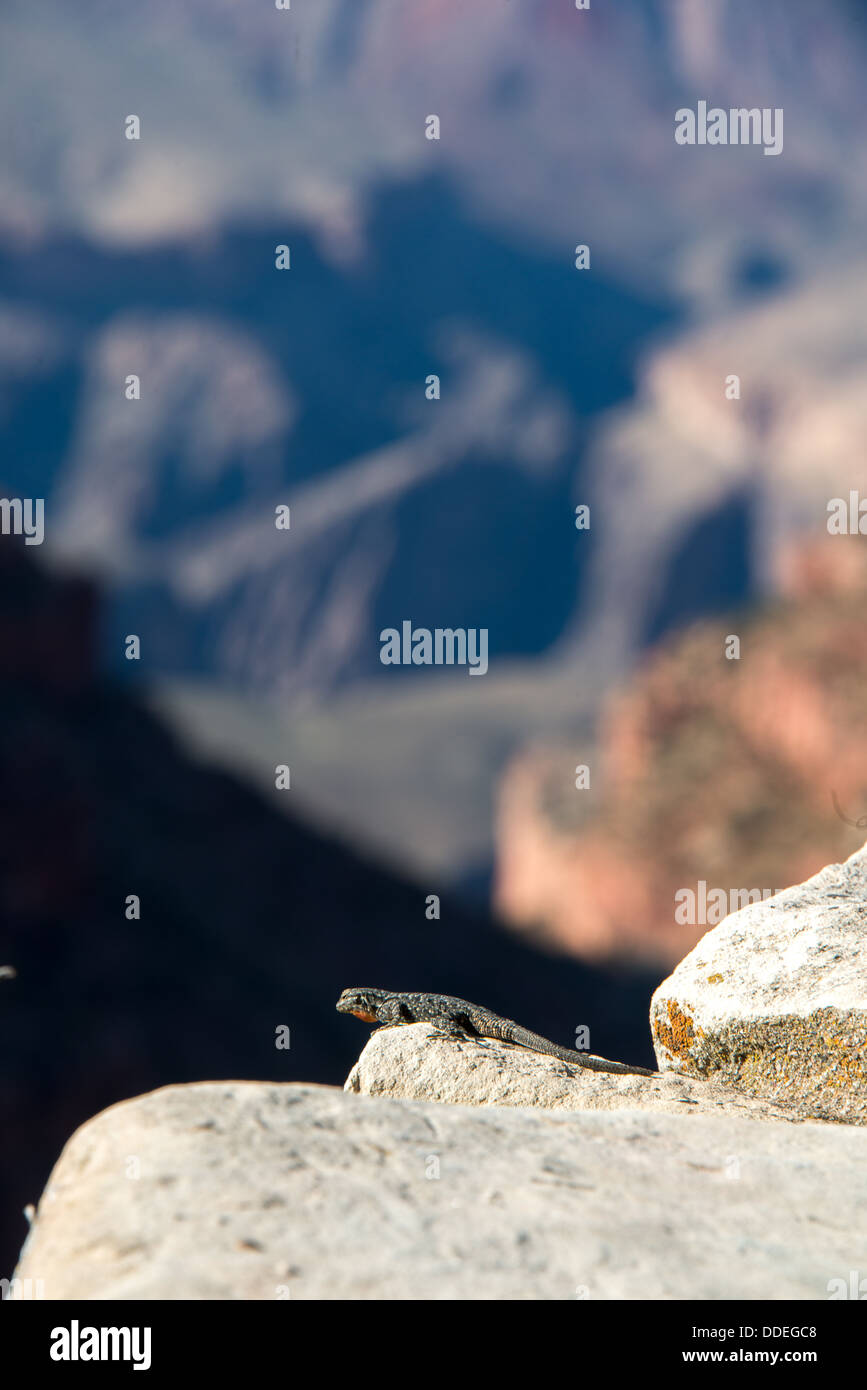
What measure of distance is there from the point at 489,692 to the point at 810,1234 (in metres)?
183

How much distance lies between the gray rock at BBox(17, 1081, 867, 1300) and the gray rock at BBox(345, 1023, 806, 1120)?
2.03ft

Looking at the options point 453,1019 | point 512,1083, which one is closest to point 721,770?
point 453,1019

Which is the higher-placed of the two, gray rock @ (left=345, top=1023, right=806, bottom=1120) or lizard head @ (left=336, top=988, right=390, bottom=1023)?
lizard head @ (left=336, top=988, right=390, bottom=1023)

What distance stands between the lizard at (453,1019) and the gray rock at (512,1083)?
198mm

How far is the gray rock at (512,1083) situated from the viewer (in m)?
5.12

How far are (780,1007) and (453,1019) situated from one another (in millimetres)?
1301

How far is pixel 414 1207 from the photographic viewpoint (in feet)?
12.3

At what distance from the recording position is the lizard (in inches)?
229

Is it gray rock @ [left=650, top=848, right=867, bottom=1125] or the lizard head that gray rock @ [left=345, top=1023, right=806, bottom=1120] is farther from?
the lizard head

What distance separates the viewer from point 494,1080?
17.2 ft

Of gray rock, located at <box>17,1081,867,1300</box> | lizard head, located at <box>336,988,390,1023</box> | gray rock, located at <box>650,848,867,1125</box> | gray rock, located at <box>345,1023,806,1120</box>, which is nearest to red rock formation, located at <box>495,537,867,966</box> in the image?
lizard head, located at <box>336,988,390,1023</box>

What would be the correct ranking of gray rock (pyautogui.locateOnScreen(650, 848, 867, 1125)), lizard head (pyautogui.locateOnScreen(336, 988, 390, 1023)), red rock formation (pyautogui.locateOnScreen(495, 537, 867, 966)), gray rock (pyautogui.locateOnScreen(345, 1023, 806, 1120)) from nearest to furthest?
gray rock (pyautogui.locateOnScreen(345, 1023, 806, 1120)) → gray rock (pyautogui.locateOnScreen(650, 848, 867, 1125)) → lizard head (pyautogui.locateOnScreen(336, 988, 390, 1023)) → red rock formation (pyautogui.locateOnScreen(495, 537, 867, 966))
